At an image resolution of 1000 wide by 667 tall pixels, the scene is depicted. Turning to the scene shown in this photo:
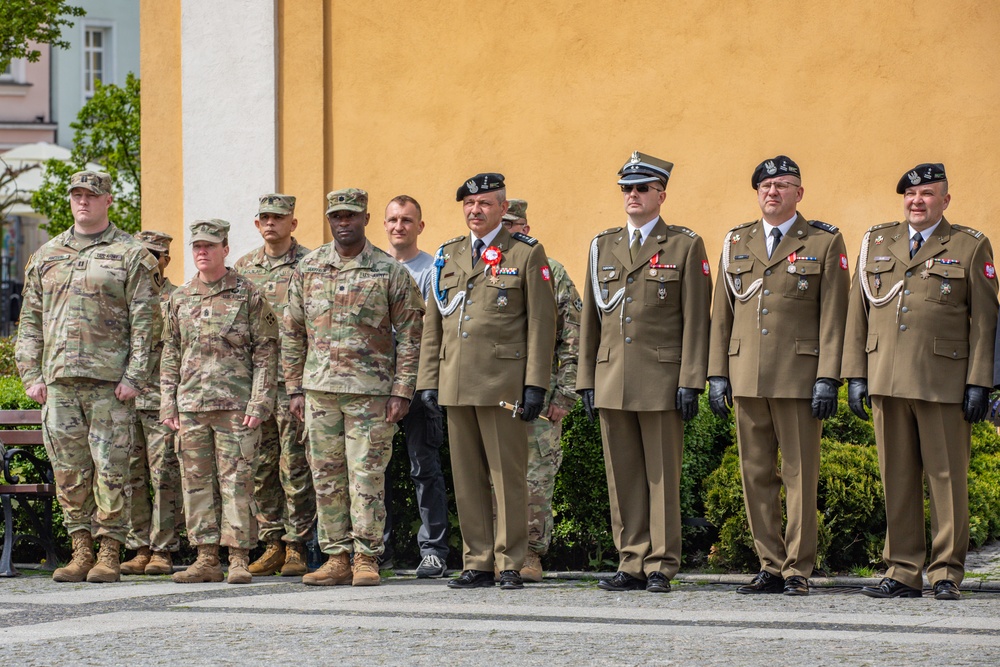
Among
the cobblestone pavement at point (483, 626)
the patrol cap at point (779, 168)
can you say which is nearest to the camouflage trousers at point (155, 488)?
the cobblestone pavement at point (483, 626)

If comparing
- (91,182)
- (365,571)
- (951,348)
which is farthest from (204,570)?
(951,348)

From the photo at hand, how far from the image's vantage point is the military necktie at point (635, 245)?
332 inches

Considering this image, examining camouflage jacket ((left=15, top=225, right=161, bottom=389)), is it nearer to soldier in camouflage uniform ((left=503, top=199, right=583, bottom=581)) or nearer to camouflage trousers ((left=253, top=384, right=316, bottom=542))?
camouflage trousers ((left=253, top=384, right=316, bottom=542))

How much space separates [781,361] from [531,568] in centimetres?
186

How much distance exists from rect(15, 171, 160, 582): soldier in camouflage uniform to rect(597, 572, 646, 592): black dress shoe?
2.82m

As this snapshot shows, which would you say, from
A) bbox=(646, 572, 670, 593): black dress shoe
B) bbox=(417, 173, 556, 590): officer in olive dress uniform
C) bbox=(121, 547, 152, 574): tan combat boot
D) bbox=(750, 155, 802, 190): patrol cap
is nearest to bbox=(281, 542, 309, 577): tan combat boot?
bbox=(121, 547, 152, 574): tan combat boot

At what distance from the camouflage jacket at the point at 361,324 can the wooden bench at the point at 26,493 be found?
207 cm

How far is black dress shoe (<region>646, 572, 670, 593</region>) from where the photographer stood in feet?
26.9

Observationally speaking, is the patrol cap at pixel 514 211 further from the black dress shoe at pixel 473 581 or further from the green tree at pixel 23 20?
the green tree at pixel 23 20

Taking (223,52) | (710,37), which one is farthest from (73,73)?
(710,37)

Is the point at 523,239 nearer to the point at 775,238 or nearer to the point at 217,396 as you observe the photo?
the point at 775,238

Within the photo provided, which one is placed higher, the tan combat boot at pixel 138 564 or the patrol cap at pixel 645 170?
the patrol cap at pixel 645 170

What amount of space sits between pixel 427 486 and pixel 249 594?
1373 millimetres

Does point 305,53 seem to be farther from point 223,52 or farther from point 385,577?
point 385,577
